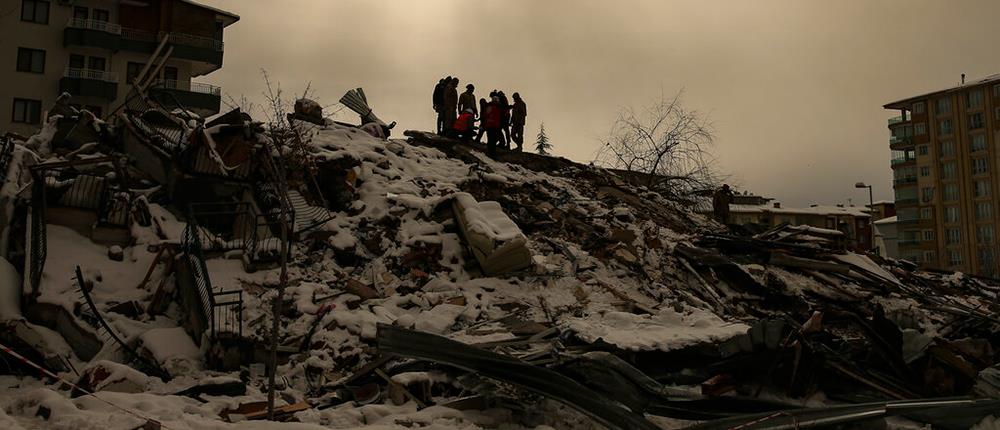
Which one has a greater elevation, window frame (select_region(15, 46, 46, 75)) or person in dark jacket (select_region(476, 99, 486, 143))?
window frame (select_region(15, 46, 46, 75))

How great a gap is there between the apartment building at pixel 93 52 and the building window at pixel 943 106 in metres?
55.6

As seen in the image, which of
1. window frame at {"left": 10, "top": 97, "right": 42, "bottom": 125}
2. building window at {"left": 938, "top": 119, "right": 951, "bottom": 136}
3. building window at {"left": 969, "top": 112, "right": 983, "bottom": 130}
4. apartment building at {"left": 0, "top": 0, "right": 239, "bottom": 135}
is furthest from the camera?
building window at {"left": 938, "top": 119, "right": 951, "bottom": 136}

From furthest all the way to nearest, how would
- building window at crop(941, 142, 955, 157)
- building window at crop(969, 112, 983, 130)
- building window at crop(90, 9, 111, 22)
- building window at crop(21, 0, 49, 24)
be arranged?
building window at crop(941, 142, 955, 157) < building window at crop(969, 112, 983, 130) < building window at crop(90, 9, 111, 22) < building window at crop(21, 0, 49, 24)

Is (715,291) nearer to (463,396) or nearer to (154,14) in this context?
(463,396)

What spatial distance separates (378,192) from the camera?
44.0ft

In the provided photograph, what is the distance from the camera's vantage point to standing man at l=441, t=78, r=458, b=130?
18.6m

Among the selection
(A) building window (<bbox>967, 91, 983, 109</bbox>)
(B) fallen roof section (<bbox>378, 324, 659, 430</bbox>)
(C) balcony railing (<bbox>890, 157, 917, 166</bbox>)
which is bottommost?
(B) fallen roof section (<bbox>378, 324, 659, 430</bbox>)

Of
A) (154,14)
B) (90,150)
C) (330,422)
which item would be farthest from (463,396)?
(154,14)

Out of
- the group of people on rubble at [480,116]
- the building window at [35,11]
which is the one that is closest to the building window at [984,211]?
the group of people on rubble at [480,116]

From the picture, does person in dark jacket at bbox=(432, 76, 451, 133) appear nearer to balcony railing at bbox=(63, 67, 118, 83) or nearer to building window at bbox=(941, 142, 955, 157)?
balcony railing at bbox=(63, 67, 118, 83)

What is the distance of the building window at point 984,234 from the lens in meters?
56.0

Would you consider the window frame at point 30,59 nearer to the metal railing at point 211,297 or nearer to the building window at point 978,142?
the metal railing at point 211,297

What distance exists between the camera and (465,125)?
720 inches

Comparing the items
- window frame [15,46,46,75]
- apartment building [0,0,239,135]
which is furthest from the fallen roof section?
window frame [15,46,46,75]
